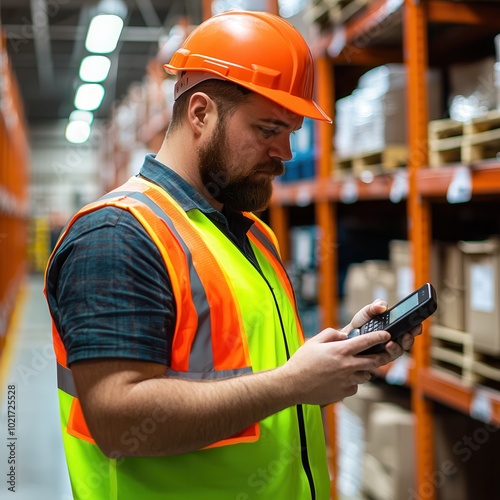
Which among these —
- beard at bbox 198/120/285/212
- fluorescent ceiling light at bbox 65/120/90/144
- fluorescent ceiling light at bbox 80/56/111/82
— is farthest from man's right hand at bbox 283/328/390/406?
fluorescent ceiling light at bbox 65/120/90/144

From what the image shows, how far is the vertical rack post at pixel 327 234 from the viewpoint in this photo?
425 centimetres

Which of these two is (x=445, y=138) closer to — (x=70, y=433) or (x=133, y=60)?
(x=70, y=433)

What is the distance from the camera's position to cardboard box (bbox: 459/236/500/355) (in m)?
2.74

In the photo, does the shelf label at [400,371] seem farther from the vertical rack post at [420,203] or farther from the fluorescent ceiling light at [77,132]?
the fluorescent ceiling light at [77,132]

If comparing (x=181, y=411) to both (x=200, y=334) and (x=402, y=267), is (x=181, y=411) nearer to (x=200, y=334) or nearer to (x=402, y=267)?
Result: (x=200, y=334)

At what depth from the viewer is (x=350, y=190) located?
12.7 feet

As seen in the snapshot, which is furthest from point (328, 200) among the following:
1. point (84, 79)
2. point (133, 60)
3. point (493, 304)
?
point (133, 60)

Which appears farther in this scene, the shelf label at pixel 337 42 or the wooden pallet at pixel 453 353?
the shelf label at pixel 337 42

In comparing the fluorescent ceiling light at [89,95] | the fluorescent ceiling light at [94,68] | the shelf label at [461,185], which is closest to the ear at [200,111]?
the shelf label at [461,185]

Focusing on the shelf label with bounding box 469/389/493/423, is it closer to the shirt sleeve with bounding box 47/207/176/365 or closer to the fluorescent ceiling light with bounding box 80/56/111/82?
the shirt sleeve with bounding box 47/207/176/365

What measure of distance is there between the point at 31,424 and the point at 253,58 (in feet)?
17.6

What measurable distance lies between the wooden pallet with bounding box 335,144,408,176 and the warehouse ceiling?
9.07 metres

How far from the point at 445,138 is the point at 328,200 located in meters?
1.21

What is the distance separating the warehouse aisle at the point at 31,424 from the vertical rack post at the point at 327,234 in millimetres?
1636
